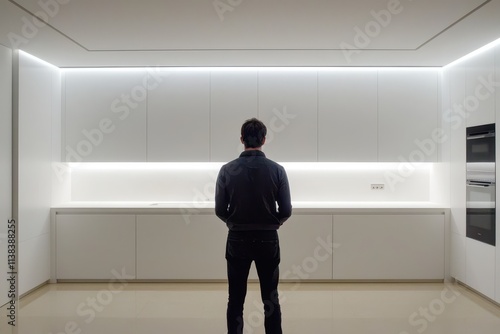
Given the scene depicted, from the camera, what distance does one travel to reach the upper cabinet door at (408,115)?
15.5 feet

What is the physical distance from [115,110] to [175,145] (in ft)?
2.75

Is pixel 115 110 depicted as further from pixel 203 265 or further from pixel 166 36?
pixel 203 265

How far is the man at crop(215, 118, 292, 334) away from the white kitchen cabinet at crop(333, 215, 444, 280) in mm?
2167

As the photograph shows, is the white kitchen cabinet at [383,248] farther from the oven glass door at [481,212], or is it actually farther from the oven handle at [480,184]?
the oven handle at [480,184]

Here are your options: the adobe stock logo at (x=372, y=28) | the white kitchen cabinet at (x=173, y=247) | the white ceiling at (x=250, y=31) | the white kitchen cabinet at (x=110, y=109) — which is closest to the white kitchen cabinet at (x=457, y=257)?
the white ceiling at (x=250, y=31)

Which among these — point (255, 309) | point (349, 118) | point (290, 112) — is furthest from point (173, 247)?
point (349, 118)

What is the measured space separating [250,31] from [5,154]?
256cm

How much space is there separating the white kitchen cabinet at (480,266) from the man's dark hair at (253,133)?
2706 millimetres

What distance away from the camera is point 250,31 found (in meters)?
3.38

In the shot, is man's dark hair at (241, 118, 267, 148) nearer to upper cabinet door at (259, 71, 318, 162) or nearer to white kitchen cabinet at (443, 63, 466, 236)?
upper cabinet door at (259, 71, 318, 162)

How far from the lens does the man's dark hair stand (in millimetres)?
2385

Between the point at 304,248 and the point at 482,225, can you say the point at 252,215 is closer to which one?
the point at 304,248

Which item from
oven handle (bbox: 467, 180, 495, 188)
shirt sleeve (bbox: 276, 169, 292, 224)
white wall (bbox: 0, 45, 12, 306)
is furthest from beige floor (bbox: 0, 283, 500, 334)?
shirt sleeve (bbox: 276, 169, 292, 224)

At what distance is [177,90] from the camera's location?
4.75 meters
